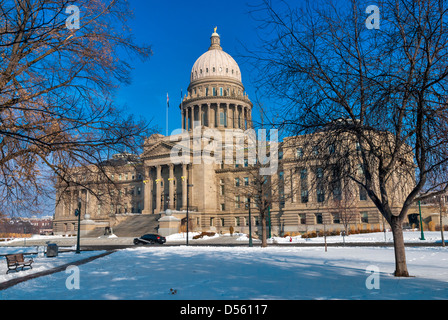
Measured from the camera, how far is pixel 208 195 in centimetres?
7575

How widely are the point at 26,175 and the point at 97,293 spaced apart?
16.4ft

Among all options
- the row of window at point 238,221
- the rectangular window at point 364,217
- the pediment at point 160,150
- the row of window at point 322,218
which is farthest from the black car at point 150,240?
the rectangular window at point 364,217

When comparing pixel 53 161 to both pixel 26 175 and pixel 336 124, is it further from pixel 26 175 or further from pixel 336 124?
pixel 336 124

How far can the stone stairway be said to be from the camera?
206ft

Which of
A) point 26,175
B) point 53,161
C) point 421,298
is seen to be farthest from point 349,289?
point 26,175

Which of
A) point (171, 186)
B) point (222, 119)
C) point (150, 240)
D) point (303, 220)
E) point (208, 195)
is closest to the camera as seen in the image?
point (150, 240)

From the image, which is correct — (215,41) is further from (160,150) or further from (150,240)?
(150,240)

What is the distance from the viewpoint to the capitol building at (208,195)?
62625mm

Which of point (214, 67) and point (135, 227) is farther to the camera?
point (214, 67)

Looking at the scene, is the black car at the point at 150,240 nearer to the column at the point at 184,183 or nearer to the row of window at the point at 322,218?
the column at the point at 184,183

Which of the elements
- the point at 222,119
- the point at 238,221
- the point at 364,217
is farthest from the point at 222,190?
the point at 364,217

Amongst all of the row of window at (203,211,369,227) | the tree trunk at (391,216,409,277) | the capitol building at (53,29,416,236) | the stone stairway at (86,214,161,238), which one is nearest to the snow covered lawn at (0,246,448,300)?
the tree trunk at (391,216,409,277)

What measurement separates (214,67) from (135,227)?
50449 mm

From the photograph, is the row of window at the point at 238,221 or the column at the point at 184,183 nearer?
the column at the point at 184,183
